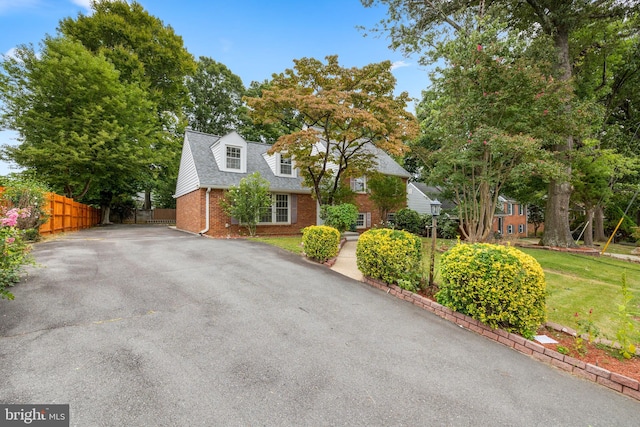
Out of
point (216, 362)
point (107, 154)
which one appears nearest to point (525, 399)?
point (216, 362)

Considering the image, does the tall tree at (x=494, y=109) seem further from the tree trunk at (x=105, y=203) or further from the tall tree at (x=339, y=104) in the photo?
the tree trunk at (x=105, y=203)

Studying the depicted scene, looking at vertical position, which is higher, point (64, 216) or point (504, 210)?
point (504, 210)

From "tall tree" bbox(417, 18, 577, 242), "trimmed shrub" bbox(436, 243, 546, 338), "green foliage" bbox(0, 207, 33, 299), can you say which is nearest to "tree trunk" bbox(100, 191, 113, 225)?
"green foliage" bbox(0, 207, 33, 299)

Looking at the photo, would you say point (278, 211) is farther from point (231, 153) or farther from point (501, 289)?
point (501, 289)

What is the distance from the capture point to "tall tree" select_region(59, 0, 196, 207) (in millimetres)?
20766

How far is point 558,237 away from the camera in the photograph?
38.7 ft

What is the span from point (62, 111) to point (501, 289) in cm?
2245

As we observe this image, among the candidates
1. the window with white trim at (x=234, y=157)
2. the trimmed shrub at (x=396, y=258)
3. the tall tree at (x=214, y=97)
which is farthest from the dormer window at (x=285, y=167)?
the tall tree at (x=214, y=97)

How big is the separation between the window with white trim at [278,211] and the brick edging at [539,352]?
415 inches

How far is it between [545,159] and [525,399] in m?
7.80

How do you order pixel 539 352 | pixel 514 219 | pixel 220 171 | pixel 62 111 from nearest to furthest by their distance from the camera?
pixel 539 352, pixel 220 171, pixel 62 111, pixel 514 219

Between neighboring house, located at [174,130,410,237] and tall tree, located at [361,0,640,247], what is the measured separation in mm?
5937

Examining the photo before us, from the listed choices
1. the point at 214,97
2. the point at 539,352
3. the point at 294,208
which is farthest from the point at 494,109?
the point at 214,97

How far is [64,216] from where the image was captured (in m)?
12.9
